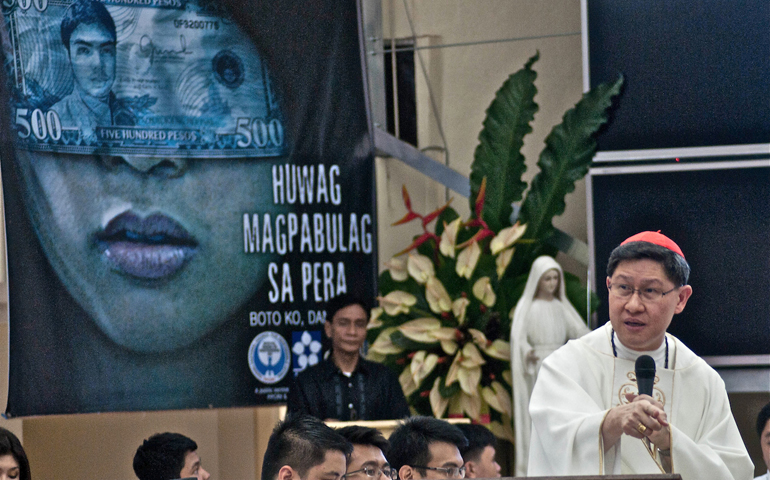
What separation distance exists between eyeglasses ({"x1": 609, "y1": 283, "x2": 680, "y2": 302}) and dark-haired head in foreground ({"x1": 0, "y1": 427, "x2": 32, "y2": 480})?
209cm

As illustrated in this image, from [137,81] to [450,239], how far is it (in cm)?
207

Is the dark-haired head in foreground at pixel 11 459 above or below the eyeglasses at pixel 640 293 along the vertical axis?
below

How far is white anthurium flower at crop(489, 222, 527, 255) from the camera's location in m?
6.50

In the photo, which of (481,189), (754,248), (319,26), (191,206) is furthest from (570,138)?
(191,206)

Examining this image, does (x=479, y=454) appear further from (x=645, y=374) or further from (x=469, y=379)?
(x=469, y=379)

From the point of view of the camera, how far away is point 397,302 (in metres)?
6.47

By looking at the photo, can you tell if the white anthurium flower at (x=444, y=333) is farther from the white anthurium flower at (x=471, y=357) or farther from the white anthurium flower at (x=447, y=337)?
the white anthurium flower at (x=471, y=357)

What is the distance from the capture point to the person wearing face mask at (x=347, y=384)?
5.19 m

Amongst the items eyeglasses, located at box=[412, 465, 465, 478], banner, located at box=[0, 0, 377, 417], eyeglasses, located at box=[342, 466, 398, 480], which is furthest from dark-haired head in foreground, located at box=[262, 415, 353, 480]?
banner, located at box=[0, 0, 377, 417]

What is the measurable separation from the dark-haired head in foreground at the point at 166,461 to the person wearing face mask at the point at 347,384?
76 centimetres

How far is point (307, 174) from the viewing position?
6449mm

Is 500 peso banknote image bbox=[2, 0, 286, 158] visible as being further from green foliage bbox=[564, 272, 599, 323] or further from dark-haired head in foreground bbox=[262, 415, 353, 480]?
dark-haired head in foreground bbox=[262, 415, 353, 480]
